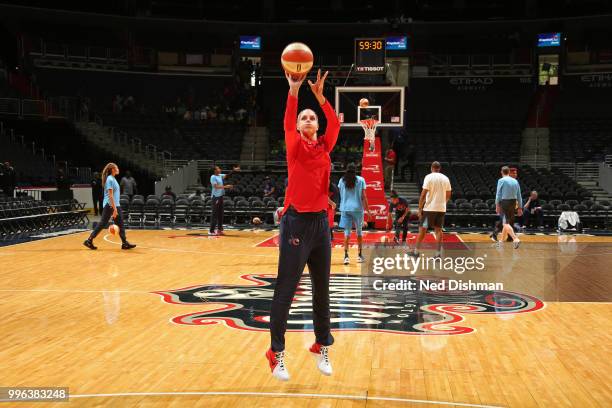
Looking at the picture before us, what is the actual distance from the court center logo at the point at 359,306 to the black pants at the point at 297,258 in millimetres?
1948

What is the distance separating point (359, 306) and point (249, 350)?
2404mm

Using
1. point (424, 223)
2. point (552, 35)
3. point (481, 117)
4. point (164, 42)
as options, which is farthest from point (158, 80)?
point (424, 223)

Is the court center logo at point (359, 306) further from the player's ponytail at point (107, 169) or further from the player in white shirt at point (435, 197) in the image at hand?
the player's ponytail at point (107, 169)

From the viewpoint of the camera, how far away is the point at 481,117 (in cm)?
3581

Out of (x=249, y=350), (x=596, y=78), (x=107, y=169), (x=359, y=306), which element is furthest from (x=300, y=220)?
(x=596, y=78)

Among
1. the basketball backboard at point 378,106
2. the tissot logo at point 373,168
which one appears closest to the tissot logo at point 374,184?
the tissot logo at point 373,168

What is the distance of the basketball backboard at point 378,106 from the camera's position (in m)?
20.5

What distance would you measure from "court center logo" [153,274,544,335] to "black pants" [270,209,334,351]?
195 cm

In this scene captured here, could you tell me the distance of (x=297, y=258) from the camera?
15.9ft

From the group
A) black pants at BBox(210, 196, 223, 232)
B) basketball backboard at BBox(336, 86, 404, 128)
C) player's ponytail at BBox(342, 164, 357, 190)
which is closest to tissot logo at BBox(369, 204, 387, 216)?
basketball backboard at BBox(336, 86, 404, 128)

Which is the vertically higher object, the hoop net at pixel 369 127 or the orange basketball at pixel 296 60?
the hoop net at pixel 369 127

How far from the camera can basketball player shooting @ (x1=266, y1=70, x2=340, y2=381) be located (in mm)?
4840

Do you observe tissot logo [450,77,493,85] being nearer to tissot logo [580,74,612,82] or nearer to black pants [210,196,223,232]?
tissot logo [580,74,612,82]

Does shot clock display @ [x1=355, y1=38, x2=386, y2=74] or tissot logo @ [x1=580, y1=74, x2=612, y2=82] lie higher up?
tissot logo @ [x1=580, y1=74, x2=612, y2=82]
